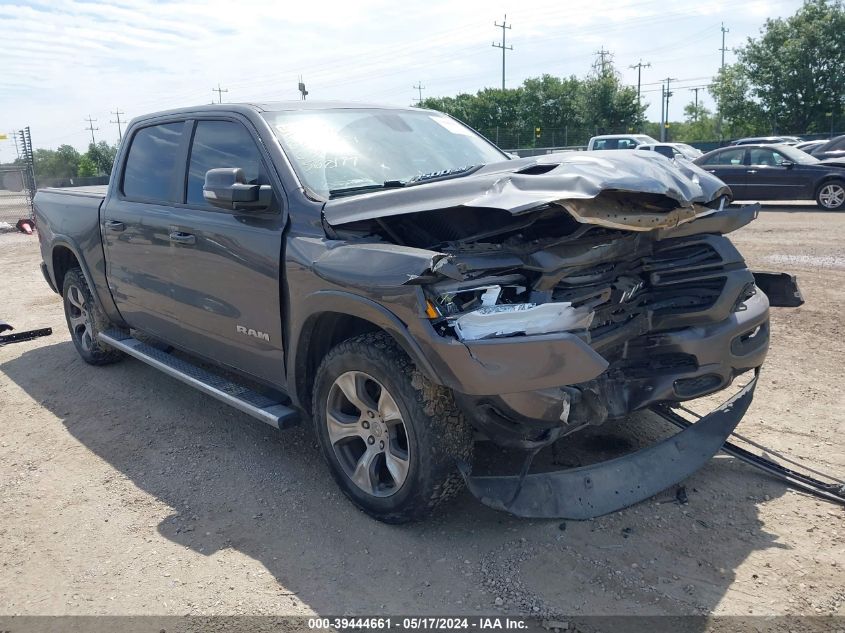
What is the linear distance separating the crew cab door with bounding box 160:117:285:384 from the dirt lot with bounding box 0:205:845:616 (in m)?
0.66

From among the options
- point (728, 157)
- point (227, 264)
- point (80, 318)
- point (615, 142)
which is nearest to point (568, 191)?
point (227, 264)

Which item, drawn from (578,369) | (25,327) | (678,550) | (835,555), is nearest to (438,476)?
(578,369)

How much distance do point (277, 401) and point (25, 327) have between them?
17.5 feet

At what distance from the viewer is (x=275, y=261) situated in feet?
12.1

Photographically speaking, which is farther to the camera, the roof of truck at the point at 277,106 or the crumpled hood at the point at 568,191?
the roof of truck at the point at 277,106

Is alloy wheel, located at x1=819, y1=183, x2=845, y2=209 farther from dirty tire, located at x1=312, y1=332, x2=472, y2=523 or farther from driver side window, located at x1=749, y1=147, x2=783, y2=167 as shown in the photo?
dirty tire, located at x1=312, y1=332, x2=472, y2=523

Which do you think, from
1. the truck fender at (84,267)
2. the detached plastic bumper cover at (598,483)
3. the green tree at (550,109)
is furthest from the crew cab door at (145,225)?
the green tree at (550,109)

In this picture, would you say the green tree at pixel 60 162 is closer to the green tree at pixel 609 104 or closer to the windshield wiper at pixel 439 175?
the green tree at pixel 609 104

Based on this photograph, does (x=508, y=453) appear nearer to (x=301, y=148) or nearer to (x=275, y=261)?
(x=275, y=261)

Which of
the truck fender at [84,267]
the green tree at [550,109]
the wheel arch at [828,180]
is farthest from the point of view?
the green tree at [550,109]

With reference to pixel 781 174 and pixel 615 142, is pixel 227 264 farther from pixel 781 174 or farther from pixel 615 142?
pixel 615 142

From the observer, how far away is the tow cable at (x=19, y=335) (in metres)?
7.21

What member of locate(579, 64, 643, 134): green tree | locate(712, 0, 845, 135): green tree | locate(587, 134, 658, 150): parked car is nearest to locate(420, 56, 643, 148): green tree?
locate(579, 64, 643, 134): green tree

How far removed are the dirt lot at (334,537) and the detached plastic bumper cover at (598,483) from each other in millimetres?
132
